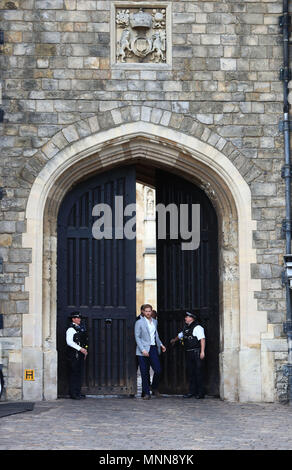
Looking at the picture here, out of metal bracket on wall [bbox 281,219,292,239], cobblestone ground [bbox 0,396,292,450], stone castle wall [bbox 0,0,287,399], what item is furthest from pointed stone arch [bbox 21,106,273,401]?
cobblestone ground [bbox 0,396,292,450]

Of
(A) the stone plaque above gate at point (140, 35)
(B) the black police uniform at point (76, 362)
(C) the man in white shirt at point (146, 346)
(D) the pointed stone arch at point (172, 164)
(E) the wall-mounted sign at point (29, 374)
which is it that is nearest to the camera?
(E) the wall-mounted sign at point (29, 374)

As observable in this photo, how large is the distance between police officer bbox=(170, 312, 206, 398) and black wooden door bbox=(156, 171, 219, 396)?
26 cm

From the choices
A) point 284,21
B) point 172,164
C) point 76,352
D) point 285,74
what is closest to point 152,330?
point 76,352

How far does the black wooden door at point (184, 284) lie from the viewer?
1388 cm

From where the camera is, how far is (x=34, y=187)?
514 inches

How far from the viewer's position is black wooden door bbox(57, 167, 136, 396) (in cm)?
1366

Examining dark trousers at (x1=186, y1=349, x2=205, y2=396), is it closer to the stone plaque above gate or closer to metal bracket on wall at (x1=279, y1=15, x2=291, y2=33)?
the stone plaque above gate

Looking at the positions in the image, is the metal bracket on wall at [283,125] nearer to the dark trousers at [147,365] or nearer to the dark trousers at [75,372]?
the dark trousers at [147,365]

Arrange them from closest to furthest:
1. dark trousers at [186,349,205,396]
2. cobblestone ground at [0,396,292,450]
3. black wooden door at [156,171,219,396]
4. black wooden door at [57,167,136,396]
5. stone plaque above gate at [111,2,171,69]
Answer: cobblestone ground at [0,396,292,450], stone plaque above gate at [111,2,171,69], dark trousers at [186,349,205,396], black wooden door at [57,167,136,396], black wooden door at [156,171,219,396]

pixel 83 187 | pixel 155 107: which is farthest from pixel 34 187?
pixel 155 107

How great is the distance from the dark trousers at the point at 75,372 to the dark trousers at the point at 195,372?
1468 mm

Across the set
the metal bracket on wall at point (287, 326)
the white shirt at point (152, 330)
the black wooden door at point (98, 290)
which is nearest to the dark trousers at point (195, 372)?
the white shirt at point (152, 330)

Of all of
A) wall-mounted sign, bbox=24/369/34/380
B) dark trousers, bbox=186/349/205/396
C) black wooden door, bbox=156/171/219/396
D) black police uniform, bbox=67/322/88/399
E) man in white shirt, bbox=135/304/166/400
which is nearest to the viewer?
wall-mounted sign, bbox=24/369/34/380

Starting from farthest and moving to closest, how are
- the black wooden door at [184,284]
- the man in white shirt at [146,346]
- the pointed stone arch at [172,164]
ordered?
the black wooden door at [184,284] → the man in white shirt at [146,346] → the pointed stone arch at [172,164]
